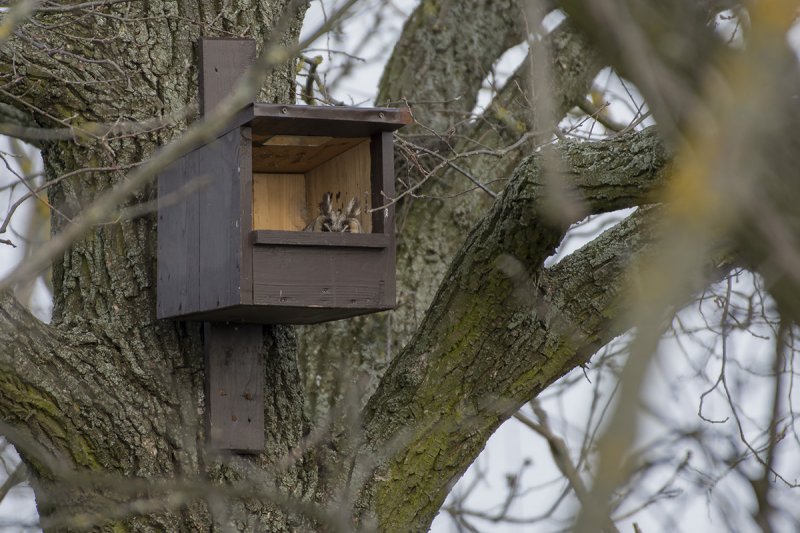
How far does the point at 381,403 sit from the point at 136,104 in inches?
42.3

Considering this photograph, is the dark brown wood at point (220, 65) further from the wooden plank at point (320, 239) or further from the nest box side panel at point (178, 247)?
the wooden plank at point (320, 239)

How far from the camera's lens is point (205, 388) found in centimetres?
292

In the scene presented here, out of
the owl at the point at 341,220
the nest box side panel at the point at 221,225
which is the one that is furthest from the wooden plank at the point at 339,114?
the owl at the point at 341,220

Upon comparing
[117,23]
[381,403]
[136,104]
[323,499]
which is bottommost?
[323,499]

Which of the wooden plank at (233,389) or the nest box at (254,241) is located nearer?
the nest box at (254,241)

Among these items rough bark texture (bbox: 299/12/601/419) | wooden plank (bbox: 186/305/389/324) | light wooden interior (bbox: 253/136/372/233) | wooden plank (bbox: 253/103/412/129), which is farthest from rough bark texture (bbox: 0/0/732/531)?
rough bark texture (bbox: 299/12/601/419)

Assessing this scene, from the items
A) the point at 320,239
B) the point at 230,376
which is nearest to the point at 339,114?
the point at 320,239

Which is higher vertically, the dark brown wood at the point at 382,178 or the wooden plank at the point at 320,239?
the dark brown wood at the point at 382,178

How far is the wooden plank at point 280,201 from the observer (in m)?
3.28

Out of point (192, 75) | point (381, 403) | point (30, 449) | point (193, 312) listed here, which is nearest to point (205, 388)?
point (193, 312)

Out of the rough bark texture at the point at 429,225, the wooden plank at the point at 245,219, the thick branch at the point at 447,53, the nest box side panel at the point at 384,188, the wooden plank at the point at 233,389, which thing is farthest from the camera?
the thick branch at the point at 447,53

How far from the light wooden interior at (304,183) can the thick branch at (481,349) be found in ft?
1.23

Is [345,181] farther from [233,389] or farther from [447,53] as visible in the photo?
[447,53]

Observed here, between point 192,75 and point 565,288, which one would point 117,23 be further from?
point 565,288
